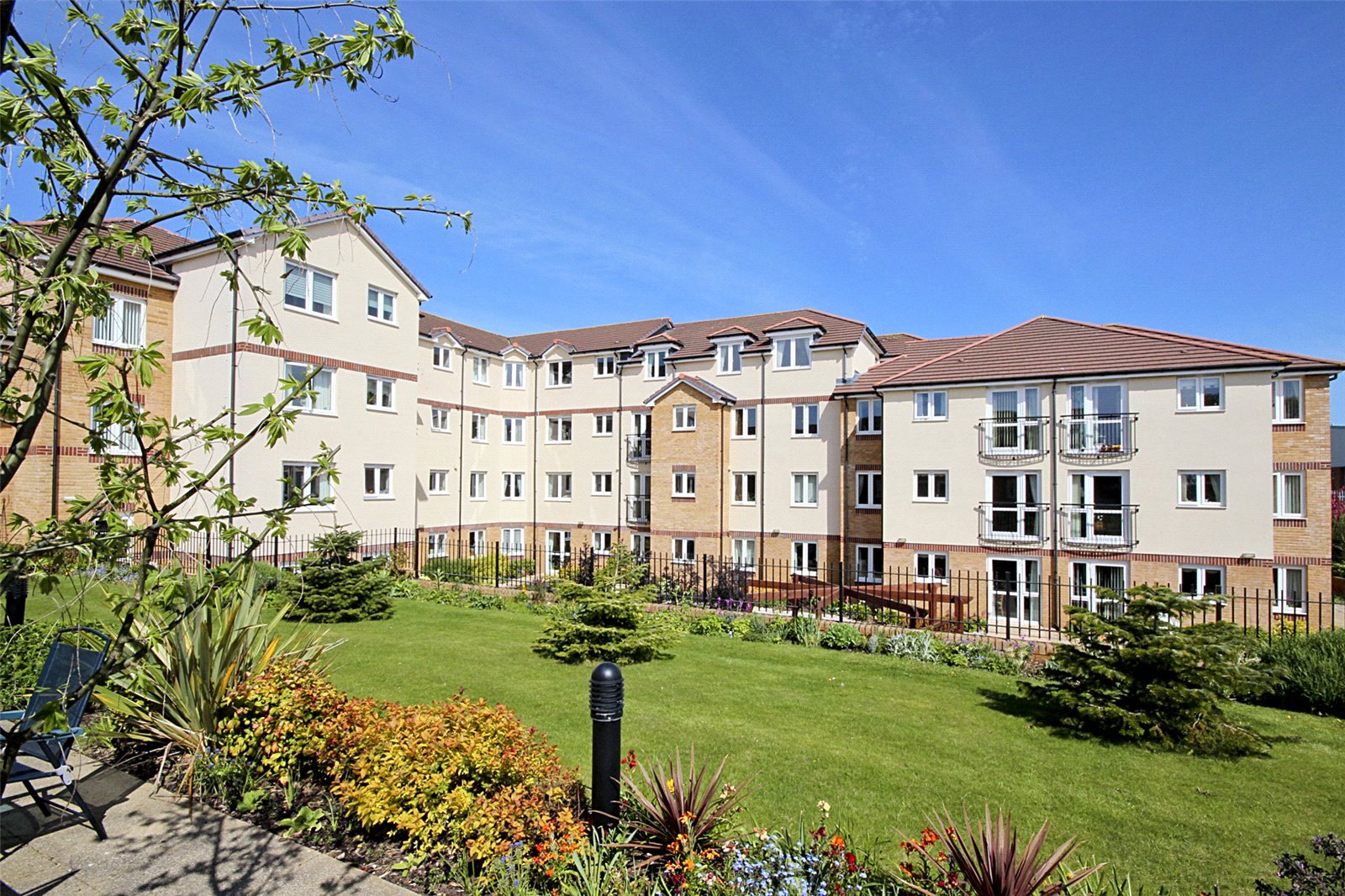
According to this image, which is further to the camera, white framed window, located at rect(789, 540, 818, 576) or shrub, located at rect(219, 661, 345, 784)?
white framed window, located at rect(789, 540, 818, 576)

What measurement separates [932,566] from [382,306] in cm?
2102

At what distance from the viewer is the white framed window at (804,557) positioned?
1059 inches

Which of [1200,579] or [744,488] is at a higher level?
[744,488]

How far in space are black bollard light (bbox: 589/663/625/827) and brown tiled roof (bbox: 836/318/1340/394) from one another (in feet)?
68.6

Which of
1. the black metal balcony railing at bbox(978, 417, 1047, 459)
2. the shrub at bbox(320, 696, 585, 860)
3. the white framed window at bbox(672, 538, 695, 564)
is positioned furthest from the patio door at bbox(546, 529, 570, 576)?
the shrub at bbox(320, 696, 585, 860)

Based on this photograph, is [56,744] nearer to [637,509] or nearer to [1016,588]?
[1016,588]

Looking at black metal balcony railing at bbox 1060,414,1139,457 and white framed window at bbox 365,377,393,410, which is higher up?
white framed window at bbox 365,377,393,410

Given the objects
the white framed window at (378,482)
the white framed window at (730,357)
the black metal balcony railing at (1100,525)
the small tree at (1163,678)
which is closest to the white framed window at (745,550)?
the white framed window at (730,357)

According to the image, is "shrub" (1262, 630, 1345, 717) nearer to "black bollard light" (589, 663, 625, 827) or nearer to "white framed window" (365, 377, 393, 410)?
"black bollard light" (589, 663, 625, 827)

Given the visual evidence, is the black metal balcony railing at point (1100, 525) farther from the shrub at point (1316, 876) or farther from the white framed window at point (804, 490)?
the shrub at point (1316, 876)

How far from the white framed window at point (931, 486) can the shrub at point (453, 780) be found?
20.0 m

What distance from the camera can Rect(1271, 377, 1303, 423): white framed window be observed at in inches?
819

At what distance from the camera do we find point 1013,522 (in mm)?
22391

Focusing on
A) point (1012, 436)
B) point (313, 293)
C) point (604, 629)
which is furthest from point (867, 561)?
point (313, 293)
